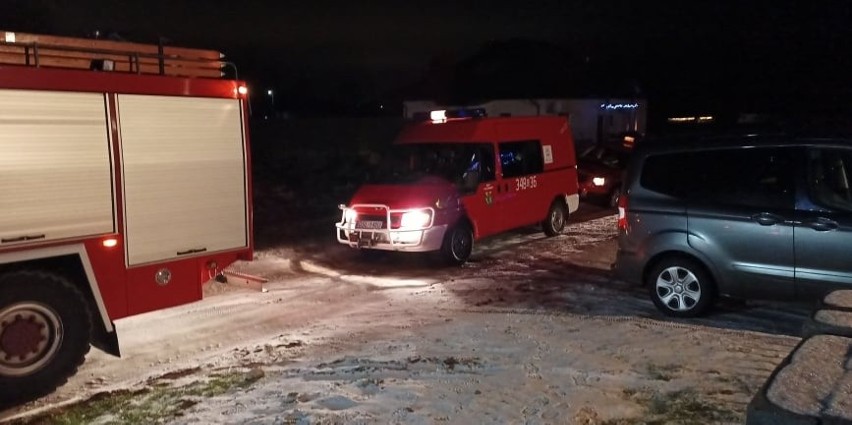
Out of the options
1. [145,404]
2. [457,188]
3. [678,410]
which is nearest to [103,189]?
[145,404]

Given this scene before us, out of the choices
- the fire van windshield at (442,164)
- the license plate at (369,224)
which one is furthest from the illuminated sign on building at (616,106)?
the license plate at (369,224)

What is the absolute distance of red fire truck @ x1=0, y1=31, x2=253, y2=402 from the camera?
5.83 m

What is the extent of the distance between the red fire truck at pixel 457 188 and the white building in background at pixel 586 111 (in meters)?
25.0

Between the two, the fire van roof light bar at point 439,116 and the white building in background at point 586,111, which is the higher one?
the white building in background at point 586,111

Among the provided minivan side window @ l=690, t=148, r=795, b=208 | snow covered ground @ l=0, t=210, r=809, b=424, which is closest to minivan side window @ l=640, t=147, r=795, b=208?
minivan side window @ l=690, t=148, r=795, b=208

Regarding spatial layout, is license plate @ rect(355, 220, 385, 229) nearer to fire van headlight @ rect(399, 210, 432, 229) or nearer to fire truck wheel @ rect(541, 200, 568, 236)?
fire van headlight @ rect(399, 210, 432, 229)

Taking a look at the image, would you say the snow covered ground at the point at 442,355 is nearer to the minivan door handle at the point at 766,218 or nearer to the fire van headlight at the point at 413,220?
the fire van headlight at the point at 413,220

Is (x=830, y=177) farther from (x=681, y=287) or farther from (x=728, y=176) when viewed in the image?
(x=681, y=287)

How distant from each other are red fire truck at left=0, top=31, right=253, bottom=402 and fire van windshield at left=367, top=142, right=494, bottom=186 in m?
4.58

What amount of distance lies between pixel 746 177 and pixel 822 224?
84 centimetres

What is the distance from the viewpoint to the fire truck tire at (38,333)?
5.80 meters

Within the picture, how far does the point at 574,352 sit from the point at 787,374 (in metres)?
3.20

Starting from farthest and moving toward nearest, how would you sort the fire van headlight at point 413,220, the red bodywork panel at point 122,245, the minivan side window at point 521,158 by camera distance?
the minivan side window at point 521,158 → the fire van headlight at point 413,220 → the red bodywork panel at point 122,245

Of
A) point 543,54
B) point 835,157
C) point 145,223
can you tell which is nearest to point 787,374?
point 835,157
